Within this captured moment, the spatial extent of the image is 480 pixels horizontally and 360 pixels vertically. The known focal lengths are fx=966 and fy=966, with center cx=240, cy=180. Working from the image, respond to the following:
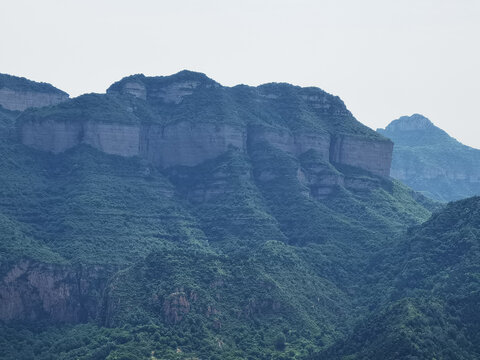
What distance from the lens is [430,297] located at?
3890 inches

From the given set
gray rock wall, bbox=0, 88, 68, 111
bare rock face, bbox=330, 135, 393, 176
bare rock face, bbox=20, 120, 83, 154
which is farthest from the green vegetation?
bare rock face, bbox=330, 135, 393, 176

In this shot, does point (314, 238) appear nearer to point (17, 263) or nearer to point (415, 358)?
point (17, 263)

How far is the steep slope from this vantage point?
8694 cm

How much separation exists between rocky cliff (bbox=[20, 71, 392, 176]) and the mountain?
0.77ft

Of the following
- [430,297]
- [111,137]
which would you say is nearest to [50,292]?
[111,137]

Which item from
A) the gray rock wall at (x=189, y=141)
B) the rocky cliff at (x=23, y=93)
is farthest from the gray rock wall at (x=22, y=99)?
the gray rock wall at (x=189, y=141)

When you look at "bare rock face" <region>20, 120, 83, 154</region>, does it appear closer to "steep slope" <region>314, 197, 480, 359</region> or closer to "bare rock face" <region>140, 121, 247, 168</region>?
"bare rock face" <region>140, 121, 247, 168</region>

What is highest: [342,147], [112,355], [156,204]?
[342,147]

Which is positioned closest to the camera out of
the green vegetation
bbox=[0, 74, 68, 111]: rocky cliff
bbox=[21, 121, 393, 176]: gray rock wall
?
bbox=[21, 121, 393, 176]: gray rock wall

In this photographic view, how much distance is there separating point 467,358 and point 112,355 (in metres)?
32.9

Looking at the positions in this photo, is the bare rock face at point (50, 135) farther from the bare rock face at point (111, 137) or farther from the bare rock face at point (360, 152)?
the bare rock face at point (360, 152)

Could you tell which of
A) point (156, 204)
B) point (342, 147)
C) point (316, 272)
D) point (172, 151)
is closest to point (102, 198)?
point (156, 204)

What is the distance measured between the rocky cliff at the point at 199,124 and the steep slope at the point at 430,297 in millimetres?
35127

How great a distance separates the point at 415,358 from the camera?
82.4m
